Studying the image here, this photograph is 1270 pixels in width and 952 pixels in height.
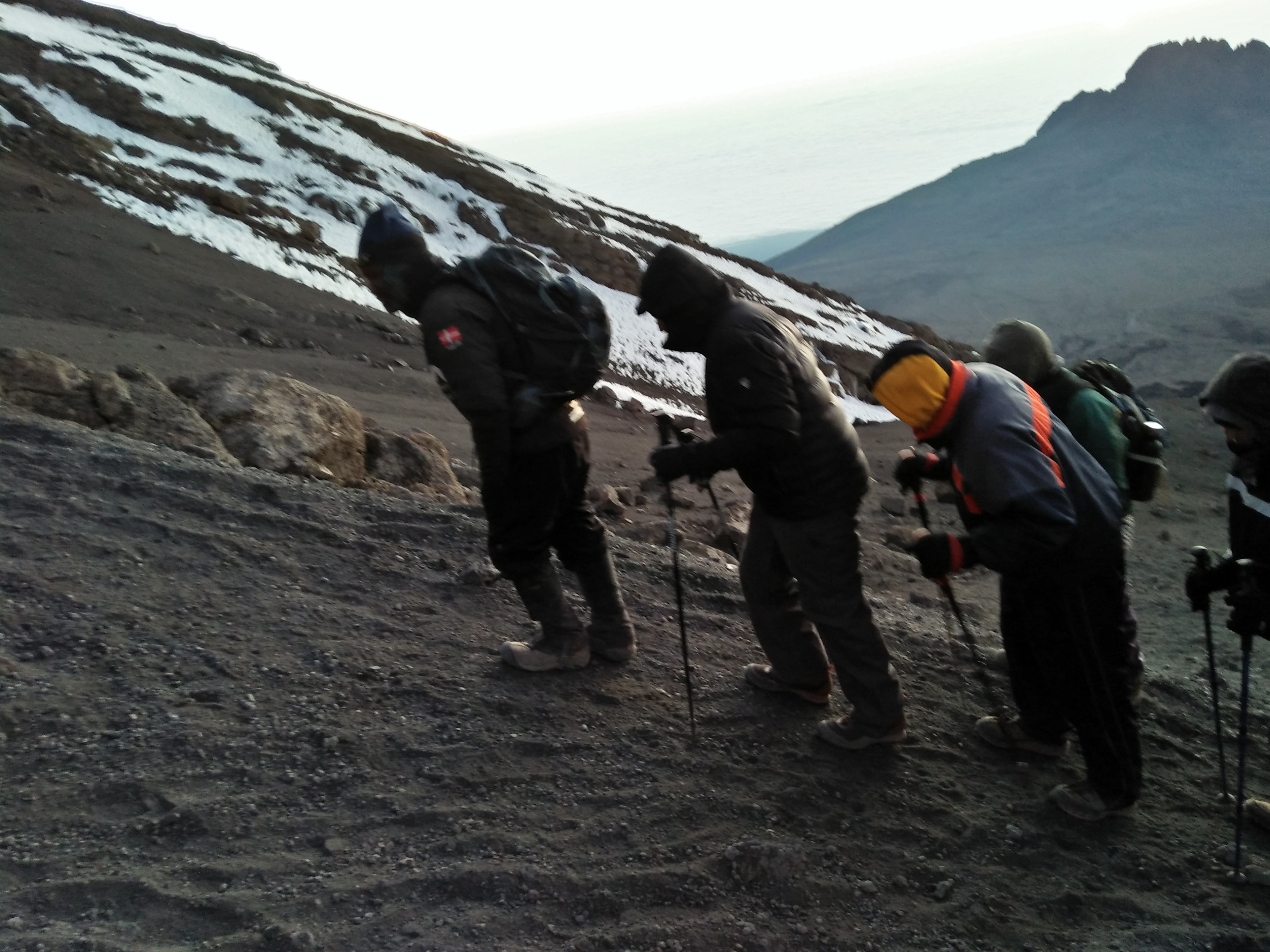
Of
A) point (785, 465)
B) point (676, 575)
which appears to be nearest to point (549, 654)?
point (676, 575)

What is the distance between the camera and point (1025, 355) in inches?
189

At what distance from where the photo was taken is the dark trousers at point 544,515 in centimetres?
445

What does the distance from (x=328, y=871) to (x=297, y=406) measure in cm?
568

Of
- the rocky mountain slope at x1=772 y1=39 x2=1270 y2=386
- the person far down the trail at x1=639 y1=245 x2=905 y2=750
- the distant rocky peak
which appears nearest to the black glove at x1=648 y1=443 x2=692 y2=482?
the person far down the trail at x1=639 y1=245 x2=905 y2=750

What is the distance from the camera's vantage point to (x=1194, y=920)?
3.60 metres

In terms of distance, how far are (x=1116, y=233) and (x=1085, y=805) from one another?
14061 centimetres

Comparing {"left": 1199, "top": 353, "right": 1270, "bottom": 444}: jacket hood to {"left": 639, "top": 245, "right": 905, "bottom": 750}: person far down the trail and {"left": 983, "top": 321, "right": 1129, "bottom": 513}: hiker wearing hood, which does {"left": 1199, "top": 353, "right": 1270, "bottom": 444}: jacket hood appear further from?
{"left": 639, "top": 245, "right": 905, "bottom": 750}: person far down the trail

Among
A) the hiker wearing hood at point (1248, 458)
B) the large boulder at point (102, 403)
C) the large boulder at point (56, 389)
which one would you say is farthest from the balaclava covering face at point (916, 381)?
the large boulder at point (56, 389)

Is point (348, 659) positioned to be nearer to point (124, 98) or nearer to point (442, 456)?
point (442, 456)

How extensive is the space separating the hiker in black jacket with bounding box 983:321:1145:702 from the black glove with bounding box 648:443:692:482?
1820 mm

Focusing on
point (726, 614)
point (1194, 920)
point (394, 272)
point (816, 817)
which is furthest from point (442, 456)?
point (1194, 920)

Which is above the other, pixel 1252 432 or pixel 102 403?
pixel 1252 432

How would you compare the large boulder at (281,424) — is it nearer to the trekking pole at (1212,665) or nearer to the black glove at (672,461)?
Answer: the black glove at (672,461)

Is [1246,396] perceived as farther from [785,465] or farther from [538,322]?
[538,322]
